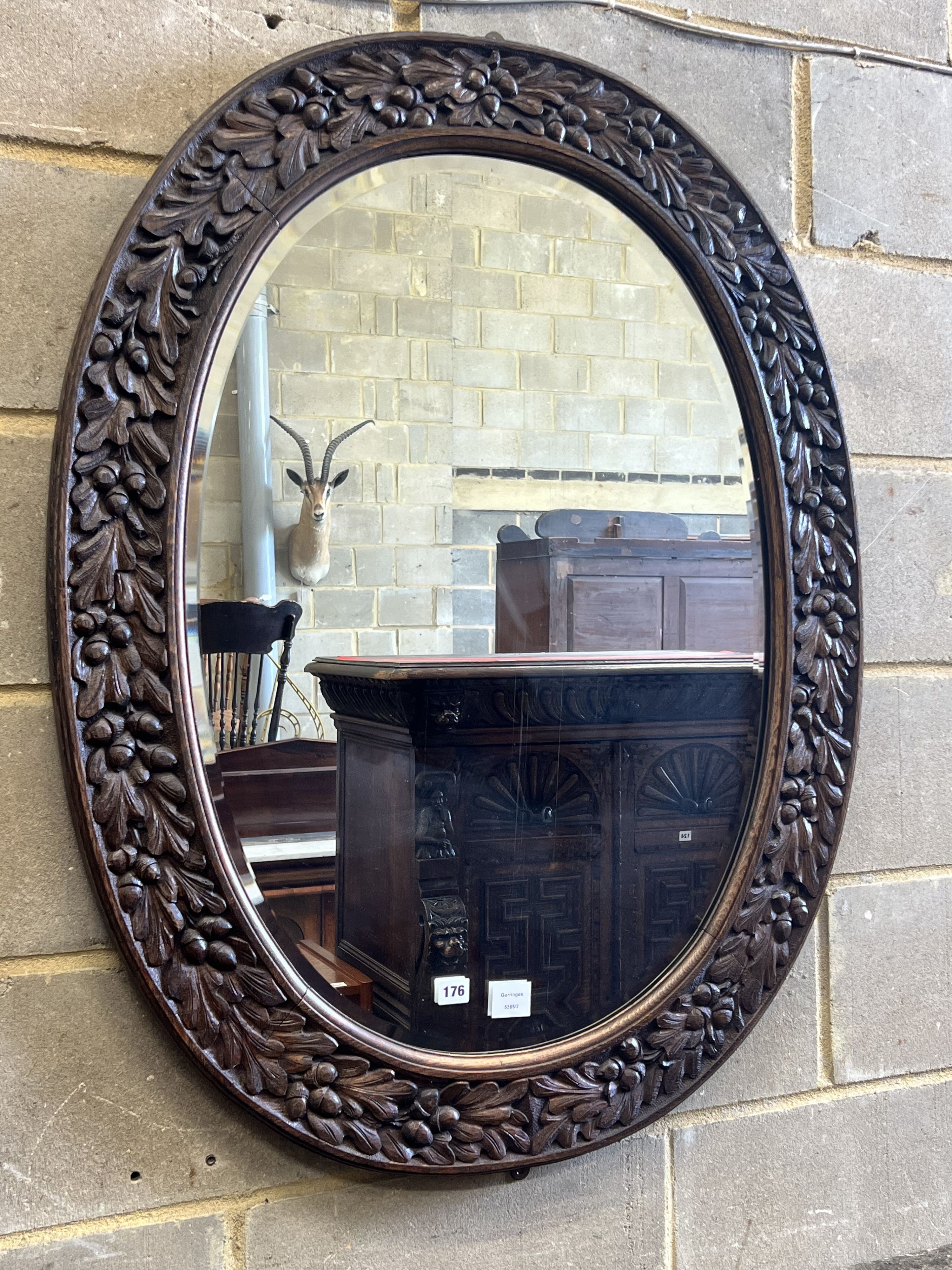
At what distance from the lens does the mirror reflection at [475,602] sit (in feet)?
3.11

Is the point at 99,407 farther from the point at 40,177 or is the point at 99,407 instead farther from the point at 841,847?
the point at 841,847

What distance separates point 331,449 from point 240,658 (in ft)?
0.65

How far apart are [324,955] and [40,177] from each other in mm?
713

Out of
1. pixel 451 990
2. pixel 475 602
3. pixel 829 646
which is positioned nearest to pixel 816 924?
pixel 829 646

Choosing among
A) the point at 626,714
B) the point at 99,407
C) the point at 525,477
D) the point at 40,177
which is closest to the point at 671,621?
the point at 626,714

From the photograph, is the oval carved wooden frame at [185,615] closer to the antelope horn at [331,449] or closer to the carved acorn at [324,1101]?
the carved acorn at [324,1101]

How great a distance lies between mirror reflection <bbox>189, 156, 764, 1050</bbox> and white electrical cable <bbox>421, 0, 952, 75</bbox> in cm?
17

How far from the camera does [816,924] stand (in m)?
1.22

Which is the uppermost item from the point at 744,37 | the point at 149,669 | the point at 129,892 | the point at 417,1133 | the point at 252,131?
the point at 744,37

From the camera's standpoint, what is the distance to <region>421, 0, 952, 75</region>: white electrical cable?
42.1 inches

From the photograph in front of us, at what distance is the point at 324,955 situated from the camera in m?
0.97

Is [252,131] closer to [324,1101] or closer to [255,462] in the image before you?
[255,462]

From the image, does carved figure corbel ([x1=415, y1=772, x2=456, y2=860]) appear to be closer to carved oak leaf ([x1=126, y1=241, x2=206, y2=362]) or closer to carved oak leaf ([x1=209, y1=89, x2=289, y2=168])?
carved oak leaf ([x1=126, y1=241, x2=206, y2=362])

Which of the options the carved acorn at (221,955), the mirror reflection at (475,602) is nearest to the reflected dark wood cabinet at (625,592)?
the mirror reflection at (475,602)
